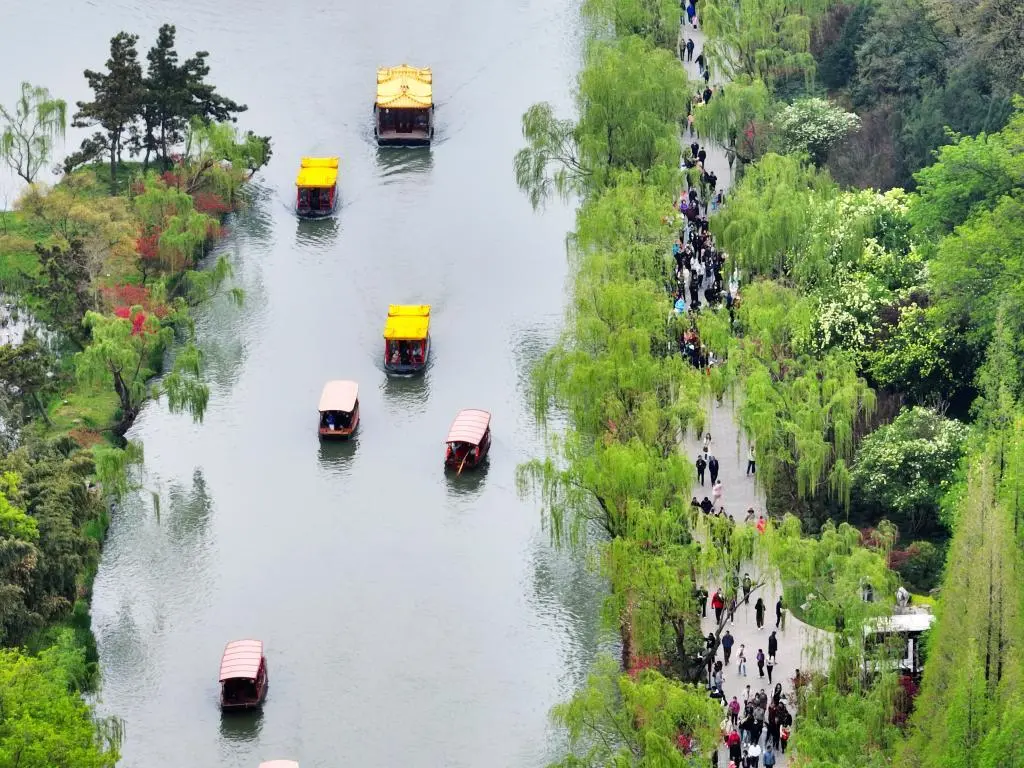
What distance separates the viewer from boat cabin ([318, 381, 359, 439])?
109625 millimetres

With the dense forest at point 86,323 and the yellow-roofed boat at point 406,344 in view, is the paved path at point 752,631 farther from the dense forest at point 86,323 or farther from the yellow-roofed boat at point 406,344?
the dense forest at point 86,323

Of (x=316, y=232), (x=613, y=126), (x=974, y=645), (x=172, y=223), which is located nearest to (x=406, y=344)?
(x=172, y=223)

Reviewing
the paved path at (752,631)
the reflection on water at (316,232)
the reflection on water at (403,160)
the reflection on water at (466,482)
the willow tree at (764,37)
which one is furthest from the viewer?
the willow tree at (764,37)

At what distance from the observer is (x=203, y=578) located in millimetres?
100938

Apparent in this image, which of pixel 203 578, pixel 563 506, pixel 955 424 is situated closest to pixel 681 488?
pixel 563 506

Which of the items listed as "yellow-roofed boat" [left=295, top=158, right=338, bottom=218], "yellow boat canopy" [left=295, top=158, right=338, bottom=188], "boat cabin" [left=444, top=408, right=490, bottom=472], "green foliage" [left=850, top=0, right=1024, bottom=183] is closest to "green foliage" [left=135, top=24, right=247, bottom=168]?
"yellow boat canopy" [left=295, top=158, right=338, bottom=188]

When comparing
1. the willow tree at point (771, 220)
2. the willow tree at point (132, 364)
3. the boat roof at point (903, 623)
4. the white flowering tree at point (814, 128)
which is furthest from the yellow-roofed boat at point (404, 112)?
the boat roof at point (903, 623)

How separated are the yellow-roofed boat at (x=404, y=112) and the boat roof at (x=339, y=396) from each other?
2899cm

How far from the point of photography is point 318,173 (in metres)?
130

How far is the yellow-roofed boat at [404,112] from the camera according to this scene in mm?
136875

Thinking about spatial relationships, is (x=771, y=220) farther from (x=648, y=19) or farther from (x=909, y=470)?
(x=648, y=19)

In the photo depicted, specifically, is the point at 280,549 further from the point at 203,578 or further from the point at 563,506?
the point at 563,506

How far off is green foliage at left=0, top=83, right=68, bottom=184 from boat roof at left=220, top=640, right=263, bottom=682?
139 feet

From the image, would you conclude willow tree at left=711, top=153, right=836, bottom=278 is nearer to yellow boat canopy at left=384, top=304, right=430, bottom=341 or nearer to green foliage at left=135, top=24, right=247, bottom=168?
yellow boat canopy at left=384, top=304, right=430, bottom=341
